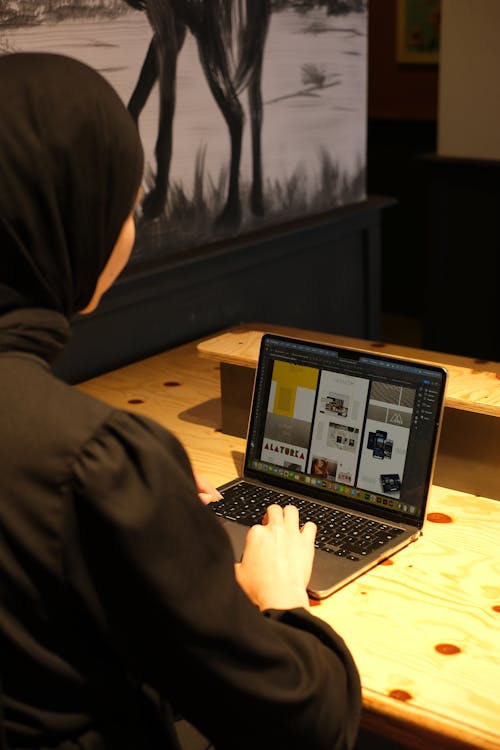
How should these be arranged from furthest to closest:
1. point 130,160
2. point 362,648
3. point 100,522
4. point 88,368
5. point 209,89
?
point 209,89 → point 88,368 → point 362,648 → point 130,160 → point 100,522

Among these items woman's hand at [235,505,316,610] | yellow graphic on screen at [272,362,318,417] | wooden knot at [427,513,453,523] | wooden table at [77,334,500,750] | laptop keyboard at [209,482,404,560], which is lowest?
wooden knot at [427,513,453,523]

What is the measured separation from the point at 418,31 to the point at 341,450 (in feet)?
13.4

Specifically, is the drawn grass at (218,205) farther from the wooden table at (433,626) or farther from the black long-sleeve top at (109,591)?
the black long-sleeve top at (109,591)

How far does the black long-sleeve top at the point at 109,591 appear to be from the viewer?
2.80 ft

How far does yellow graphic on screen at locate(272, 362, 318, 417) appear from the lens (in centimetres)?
167

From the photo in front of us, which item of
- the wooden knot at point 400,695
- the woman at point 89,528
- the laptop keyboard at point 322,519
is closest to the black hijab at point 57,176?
the woman at point 89,528

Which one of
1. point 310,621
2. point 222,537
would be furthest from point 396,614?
point 222,537

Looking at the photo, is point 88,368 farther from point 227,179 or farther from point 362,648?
point 362,648

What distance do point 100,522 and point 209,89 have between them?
6.21 feet

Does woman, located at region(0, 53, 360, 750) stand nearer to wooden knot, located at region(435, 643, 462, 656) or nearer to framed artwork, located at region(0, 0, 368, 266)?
wooden knot, located at region(435, 643, 462, 656)

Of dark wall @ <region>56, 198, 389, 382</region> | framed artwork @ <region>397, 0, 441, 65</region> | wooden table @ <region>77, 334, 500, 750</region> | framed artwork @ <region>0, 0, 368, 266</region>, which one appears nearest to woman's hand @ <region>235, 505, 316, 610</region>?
wooden table @ <region>77, 334, 500, 750</region>

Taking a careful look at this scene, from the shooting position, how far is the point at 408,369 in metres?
1.56

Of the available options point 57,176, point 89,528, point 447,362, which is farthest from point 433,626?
point 447,362

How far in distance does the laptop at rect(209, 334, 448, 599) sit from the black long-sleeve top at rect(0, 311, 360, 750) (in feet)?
1.64
